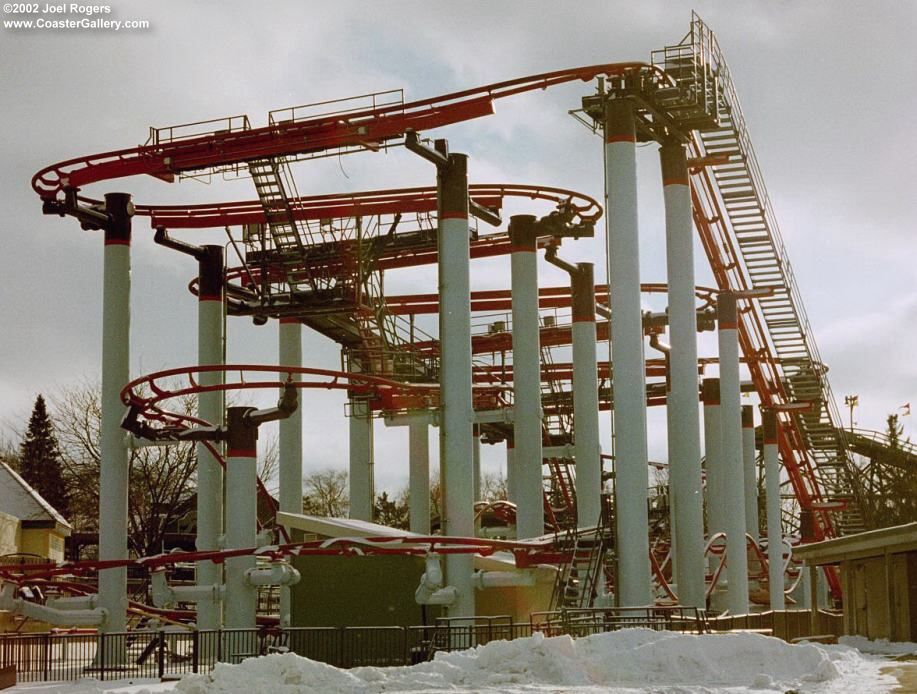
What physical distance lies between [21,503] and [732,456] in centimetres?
3935

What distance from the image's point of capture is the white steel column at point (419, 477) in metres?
48.5

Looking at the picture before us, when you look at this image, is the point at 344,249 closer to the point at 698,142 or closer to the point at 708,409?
the point at 698,142

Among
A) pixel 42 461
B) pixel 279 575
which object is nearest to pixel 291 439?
pixel 279 575

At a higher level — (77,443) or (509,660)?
(77,443)

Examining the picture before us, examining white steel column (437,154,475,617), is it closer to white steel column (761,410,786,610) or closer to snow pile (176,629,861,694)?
snow pile (176,629,861,694)

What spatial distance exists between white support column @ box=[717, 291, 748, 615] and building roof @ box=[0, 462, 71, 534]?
3579 centimetres

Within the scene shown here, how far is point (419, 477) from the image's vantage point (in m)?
49.1

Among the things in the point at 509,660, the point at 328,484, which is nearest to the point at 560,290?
the point at 509,660

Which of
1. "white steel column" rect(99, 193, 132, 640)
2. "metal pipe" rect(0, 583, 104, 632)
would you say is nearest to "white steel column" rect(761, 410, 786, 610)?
"white steel column" rect(99, 193, 132, 640)

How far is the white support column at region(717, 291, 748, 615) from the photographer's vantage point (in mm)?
38406

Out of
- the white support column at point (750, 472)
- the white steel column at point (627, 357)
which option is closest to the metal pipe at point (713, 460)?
the white support column at point (750, 472)

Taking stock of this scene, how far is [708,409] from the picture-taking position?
45906 mm

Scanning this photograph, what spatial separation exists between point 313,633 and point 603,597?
6.87 m

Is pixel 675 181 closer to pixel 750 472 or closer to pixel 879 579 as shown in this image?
pixel 879 579
